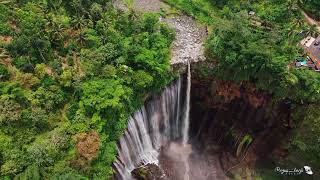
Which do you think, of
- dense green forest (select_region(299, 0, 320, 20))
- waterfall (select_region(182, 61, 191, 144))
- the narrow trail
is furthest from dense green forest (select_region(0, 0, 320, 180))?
waterfall (select_region(182, 61, 191, 144))

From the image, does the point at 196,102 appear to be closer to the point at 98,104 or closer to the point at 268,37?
the point at 268,37

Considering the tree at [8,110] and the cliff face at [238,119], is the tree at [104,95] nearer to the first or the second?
the tree at [8,110]

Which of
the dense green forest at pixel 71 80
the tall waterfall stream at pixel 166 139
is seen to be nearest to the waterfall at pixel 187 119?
the tall waterfall stream at pixel 166 139

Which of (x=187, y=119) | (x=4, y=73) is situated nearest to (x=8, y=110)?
(x=4, y=73)

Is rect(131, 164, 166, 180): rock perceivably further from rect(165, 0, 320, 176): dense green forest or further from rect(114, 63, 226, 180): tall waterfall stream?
A: rect(165, 0, 320, 176): dense green forest

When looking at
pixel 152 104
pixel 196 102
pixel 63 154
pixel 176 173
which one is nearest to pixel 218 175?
pixel 176 173

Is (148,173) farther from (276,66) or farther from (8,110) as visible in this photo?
(276,66)
